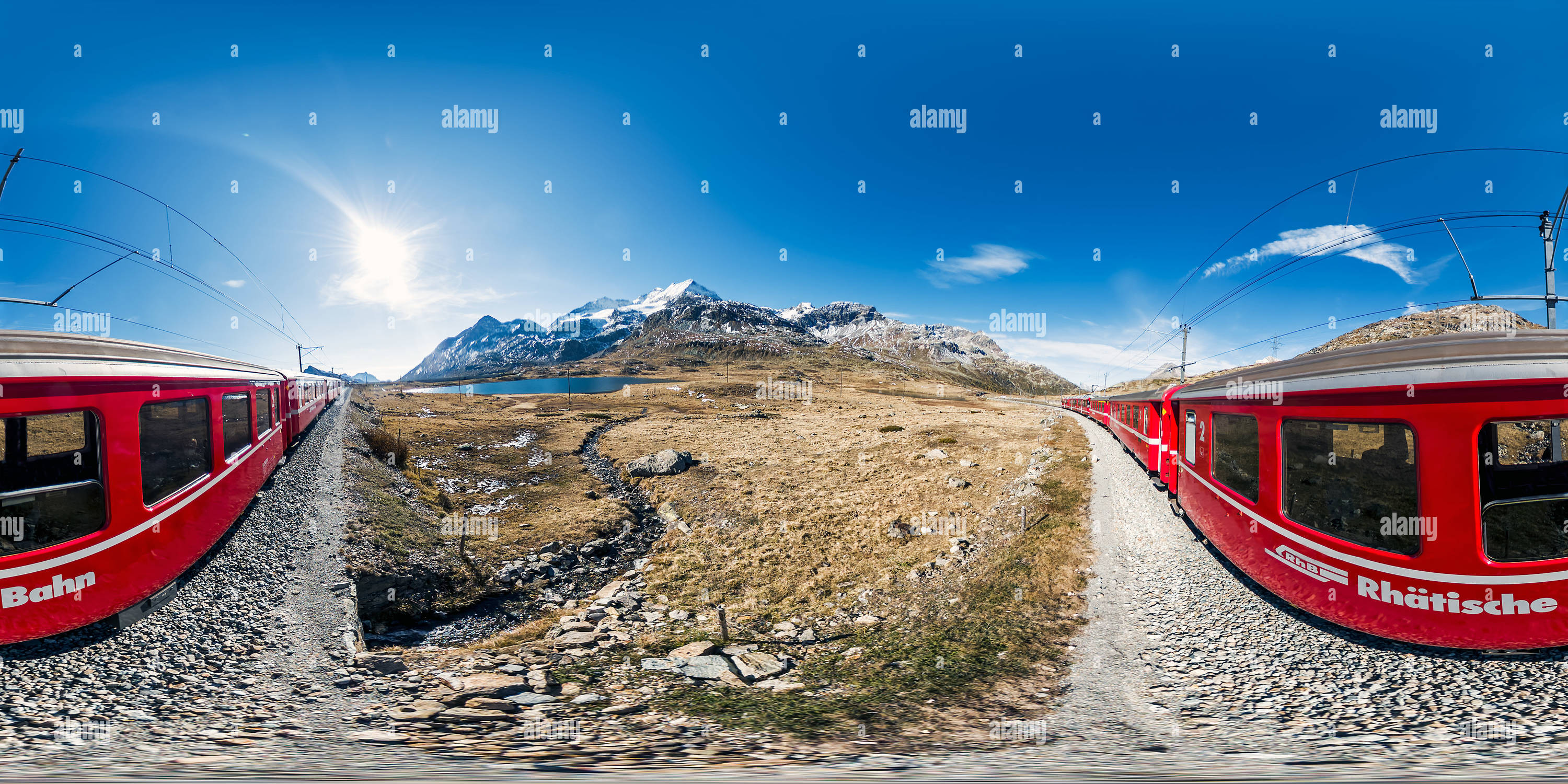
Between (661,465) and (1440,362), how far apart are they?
26770 millimetres

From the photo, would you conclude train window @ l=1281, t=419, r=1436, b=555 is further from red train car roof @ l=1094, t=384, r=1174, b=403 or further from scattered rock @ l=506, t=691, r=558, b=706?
scattered rock @ l=506, t=691, r=558, b=706

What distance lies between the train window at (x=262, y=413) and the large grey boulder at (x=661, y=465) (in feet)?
49.6

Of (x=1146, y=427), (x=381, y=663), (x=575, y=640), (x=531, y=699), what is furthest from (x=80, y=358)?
(x=1146, y=427)

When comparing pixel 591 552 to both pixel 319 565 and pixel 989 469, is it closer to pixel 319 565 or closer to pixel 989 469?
pixel 319 565

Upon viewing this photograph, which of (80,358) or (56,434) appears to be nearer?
(80,358)

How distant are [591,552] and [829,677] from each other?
1049cm

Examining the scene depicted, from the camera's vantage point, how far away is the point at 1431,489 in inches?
232

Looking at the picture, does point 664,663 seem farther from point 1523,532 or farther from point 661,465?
point 661,465

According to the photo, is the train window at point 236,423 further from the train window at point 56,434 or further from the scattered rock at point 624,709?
the scattered rock at point 624,709

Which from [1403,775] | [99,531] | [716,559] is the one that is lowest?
[716,559]

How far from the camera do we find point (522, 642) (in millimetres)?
9859

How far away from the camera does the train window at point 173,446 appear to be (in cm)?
742

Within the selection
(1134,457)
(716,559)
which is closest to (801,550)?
(716,559)

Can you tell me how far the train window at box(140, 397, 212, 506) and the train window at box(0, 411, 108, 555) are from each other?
0.49 m
